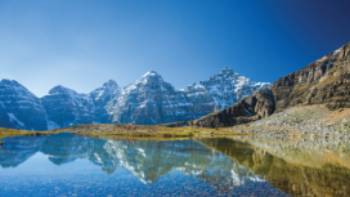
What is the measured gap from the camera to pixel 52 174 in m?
50.8

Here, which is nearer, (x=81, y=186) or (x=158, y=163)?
(x=81, y=186)

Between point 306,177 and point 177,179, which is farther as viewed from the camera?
point 306,177

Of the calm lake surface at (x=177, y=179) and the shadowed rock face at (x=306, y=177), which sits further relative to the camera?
the shadowed rock face at (x=306, y=177)

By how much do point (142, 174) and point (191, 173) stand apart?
848 cm

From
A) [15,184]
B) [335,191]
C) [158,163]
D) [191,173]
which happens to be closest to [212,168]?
[191,173]

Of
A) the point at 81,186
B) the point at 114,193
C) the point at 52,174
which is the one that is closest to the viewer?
the point at 114,193

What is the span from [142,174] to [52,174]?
48.2 ft

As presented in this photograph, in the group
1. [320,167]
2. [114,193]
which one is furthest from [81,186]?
[320,167]

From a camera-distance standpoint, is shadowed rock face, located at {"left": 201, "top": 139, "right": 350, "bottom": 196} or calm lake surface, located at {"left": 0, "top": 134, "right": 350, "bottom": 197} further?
shadowed rock face, located at {"left": 201, "top": 139, "right": 350, "bottom": 196}

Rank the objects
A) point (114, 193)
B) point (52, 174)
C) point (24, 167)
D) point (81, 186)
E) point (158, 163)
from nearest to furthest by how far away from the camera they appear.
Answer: point (114, 193) → point (81, 186) → point (52, 174) → point (24, 167) → point (158, 163)

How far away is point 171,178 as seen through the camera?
48625 millimetres

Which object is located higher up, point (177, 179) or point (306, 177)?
point (306, 177)

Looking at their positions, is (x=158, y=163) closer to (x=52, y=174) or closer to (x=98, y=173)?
(x=98, y=173)

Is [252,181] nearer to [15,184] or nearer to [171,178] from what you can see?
[171,178]
